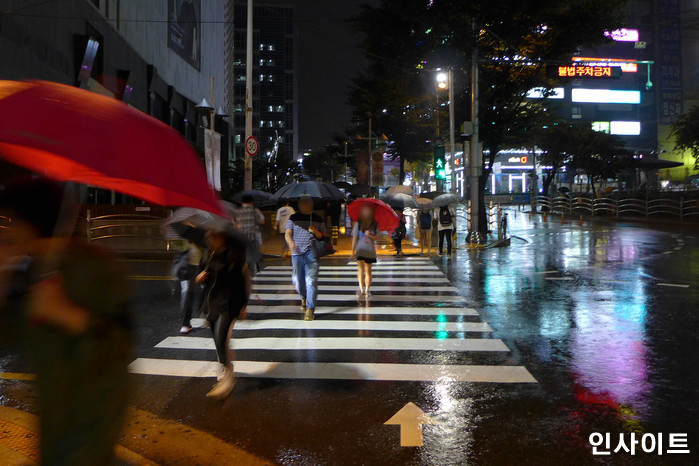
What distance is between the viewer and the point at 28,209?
2332mm

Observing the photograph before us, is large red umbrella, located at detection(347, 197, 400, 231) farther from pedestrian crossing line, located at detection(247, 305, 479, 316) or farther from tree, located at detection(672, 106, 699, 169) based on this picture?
tree, located at detection(672, 106, 699, 169)

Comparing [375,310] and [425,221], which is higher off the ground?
[425,221]

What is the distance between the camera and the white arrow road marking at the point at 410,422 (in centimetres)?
425

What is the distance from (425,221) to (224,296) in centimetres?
1477

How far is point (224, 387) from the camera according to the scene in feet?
17.1

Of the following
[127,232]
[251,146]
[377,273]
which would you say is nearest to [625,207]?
[251,146]

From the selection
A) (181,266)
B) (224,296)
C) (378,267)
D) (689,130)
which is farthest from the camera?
(689,130)

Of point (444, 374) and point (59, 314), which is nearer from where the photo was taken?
point (59, 314)

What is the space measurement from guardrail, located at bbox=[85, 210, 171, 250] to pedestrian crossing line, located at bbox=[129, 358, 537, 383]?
12953mm

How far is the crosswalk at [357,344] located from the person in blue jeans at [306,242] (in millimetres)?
475

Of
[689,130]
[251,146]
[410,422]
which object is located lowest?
[410,422]

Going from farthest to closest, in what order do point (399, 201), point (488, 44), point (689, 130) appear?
1. point (689, 130)
2. point (488, 44)
3. point (399, 201)

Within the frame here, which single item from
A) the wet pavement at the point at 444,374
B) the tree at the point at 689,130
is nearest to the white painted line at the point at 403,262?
the wet pavement at the point at 444,374

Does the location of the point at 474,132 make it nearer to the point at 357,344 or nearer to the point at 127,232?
the point at 127,232
